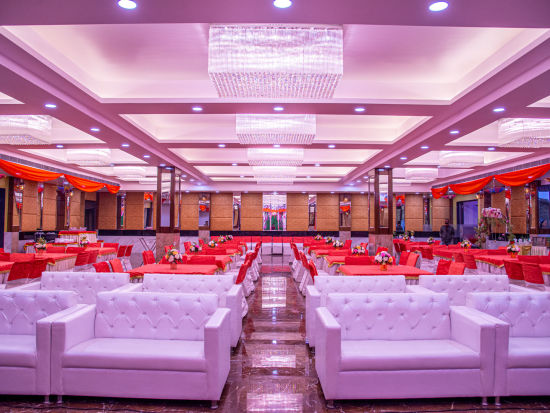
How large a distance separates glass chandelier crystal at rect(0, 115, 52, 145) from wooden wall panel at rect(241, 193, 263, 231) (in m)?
13.9

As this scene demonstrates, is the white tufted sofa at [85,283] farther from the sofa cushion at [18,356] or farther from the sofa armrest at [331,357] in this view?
the sofa armrest at [331,357]

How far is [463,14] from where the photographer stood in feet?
11.6

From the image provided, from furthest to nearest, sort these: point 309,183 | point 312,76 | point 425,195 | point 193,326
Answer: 1. point 425,195
2. point 309,183
3. point 312,76
4. point 193,326

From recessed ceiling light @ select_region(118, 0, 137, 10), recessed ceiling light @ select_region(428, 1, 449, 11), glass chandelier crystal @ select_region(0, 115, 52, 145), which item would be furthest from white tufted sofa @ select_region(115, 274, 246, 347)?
glass chandelier crystal @ select_region(0, 115, 52, 145)

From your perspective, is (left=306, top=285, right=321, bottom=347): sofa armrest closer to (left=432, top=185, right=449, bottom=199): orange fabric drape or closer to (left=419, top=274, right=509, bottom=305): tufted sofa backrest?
(left=419, top=274, right=509, bottom=305): tufted sofa backrest

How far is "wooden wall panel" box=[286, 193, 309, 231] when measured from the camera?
2117cm

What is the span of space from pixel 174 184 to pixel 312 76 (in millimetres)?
9161

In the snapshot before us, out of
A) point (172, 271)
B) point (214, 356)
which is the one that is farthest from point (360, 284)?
point (172, 271)

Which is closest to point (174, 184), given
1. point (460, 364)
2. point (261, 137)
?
point (261, 137)

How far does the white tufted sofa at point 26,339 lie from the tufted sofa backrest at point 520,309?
4433 millimetres

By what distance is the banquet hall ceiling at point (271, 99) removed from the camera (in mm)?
3568

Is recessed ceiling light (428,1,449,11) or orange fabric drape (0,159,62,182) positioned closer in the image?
recessed ceiling light (428,1,449,11)

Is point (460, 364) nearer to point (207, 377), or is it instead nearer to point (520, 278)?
point (207, 377)

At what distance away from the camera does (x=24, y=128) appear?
7191 millimetres
